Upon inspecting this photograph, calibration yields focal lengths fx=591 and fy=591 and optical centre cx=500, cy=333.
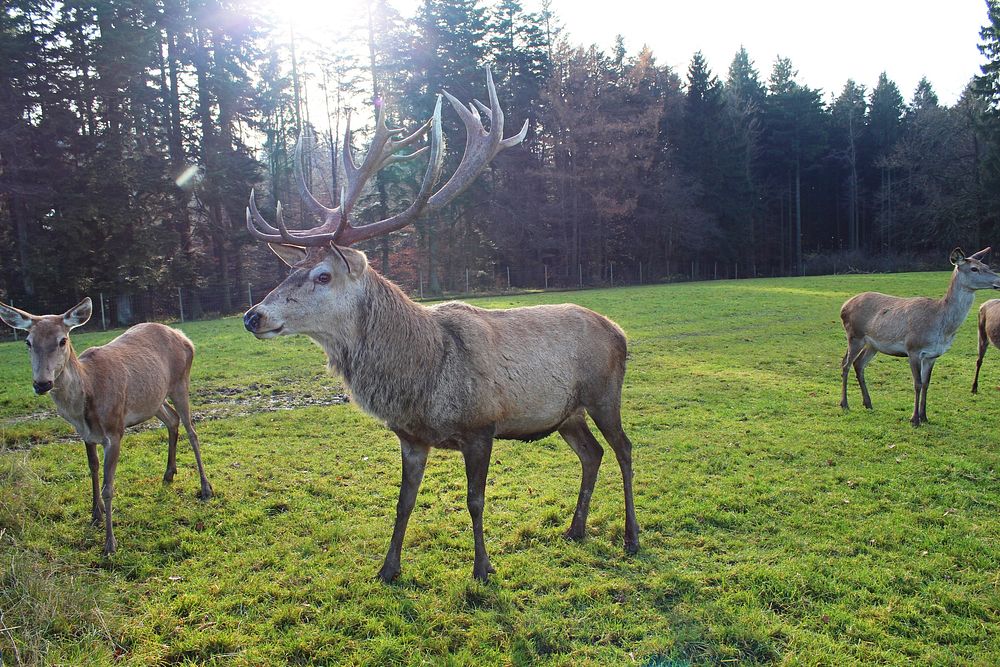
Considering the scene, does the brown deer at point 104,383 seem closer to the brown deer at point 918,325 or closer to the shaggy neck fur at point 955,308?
the brown deer at point 918,325

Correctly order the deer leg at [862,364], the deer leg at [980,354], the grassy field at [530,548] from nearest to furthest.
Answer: the grassy field at [530,548] < the deer leg at [862,364] < the deer leg at [980,354]

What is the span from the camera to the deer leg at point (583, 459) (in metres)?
5.35

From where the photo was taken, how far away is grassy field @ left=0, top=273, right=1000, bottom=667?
152 inches

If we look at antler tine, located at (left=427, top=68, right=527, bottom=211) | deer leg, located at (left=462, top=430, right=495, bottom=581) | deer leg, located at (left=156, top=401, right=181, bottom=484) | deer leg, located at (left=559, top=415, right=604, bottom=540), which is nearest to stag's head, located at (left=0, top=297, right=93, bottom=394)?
deer leg, located at (left=156, top=401, right=181, bottom=484)

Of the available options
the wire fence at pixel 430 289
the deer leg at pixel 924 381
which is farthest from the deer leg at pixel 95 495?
the wire fence at pixel 430 289

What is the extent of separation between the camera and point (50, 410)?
31.9ft

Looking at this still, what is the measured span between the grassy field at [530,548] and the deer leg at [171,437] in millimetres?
165

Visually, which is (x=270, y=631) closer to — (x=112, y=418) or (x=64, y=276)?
(x=112, y=418)

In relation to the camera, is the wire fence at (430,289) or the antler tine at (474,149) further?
the wire fence at (430,289)

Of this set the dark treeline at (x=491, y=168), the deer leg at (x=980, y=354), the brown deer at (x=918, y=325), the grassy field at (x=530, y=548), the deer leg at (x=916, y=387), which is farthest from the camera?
the dark treeline at (x=491, y=168)

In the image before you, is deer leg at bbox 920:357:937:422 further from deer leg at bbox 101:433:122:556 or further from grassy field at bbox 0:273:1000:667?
deer leg at bbox 101:433:122:556

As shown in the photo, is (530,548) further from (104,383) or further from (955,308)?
(955,308)

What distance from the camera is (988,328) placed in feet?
34.3

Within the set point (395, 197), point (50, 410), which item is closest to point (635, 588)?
point (50, 410)
